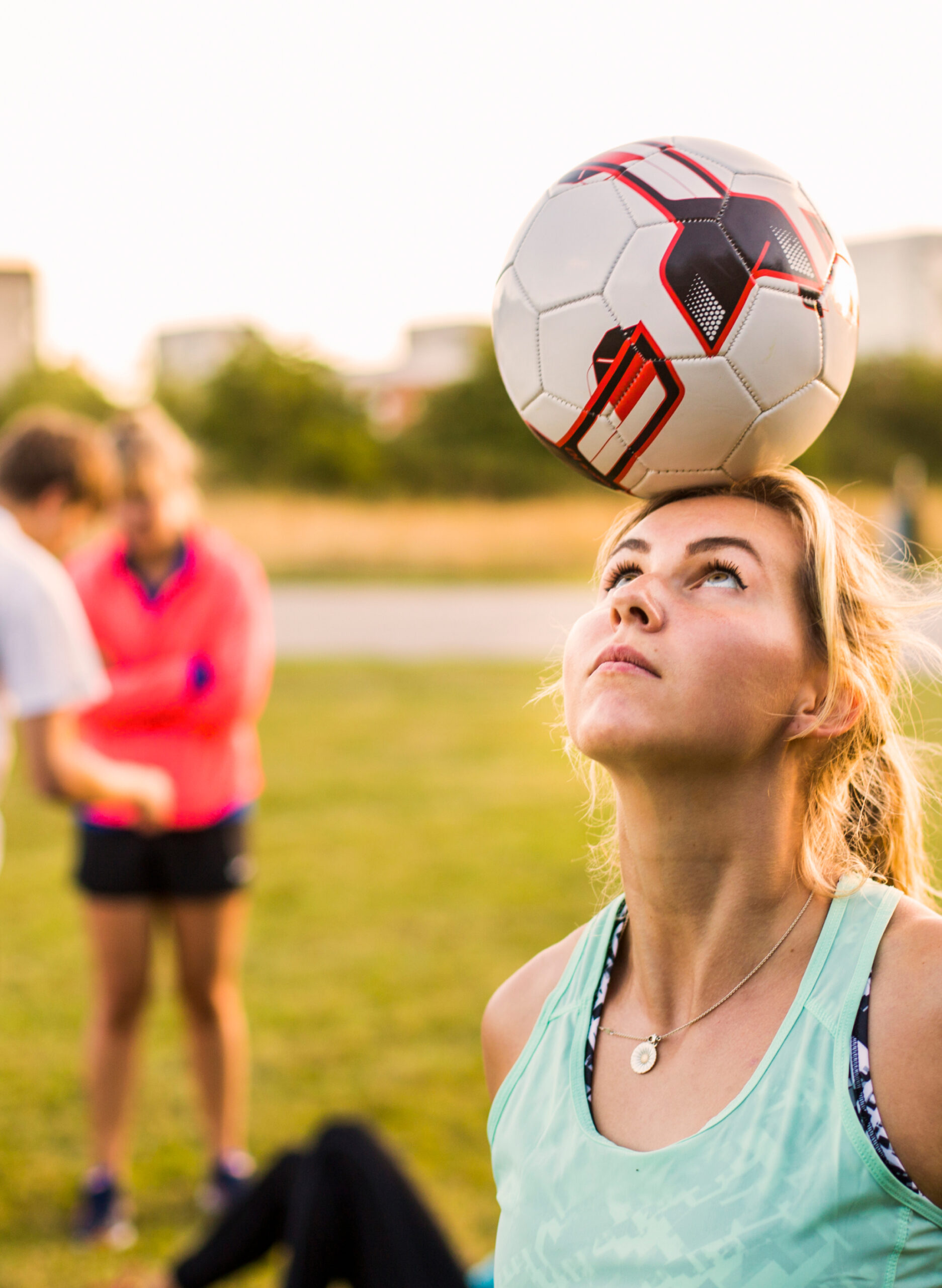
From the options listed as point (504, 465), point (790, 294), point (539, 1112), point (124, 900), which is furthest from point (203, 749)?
point (504, 465)

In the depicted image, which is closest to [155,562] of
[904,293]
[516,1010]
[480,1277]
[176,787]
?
[176,787]

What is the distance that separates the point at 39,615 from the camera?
286 centimetres

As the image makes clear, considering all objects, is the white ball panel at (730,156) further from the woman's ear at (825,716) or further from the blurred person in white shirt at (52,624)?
the blurred person in white shirt at (52,624)

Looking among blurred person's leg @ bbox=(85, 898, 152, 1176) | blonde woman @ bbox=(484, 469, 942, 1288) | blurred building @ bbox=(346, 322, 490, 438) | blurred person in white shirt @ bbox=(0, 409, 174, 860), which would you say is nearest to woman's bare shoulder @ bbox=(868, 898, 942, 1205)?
blonde woman @ bbox=(484, 469, 942, 1288)

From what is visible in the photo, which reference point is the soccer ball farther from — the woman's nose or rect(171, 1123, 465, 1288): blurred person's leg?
rect(171, 1123, 465, 1288): blurred person's leg

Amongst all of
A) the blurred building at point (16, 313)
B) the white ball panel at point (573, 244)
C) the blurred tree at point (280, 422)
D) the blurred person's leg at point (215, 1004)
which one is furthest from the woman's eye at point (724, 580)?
the blurred building at point (16, 313)

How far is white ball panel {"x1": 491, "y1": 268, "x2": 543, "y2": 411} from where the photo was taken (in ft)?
4.57

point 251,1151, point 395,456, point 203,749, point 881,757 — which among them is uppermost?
point 881,757

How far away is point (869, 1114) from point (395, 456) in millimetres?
31212

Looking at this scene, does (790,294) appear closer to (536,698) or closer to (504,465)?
(536,698)

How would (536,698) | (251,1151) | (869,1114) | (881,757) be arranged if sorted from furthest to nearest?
(251,1151) → (536,698) → (881,757) → (869,1114)

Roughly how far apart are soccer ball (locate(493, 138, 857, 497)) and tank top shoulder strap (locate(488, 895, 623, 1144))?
57 cm

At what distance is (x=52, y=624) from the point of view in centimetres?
288

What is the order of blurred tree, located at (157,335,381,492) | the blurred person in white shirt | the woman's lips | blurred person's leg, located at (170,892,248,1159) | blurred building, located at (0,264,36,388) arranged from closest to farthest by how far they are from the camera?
1. the woman's lips
2. the blurred person in white shirt
3. blurred person's leg, located at (170,892,248,1159)
4. blurred tree, located at (157,335,381,492)
5. blurred building, located at (0,264,36,388)
